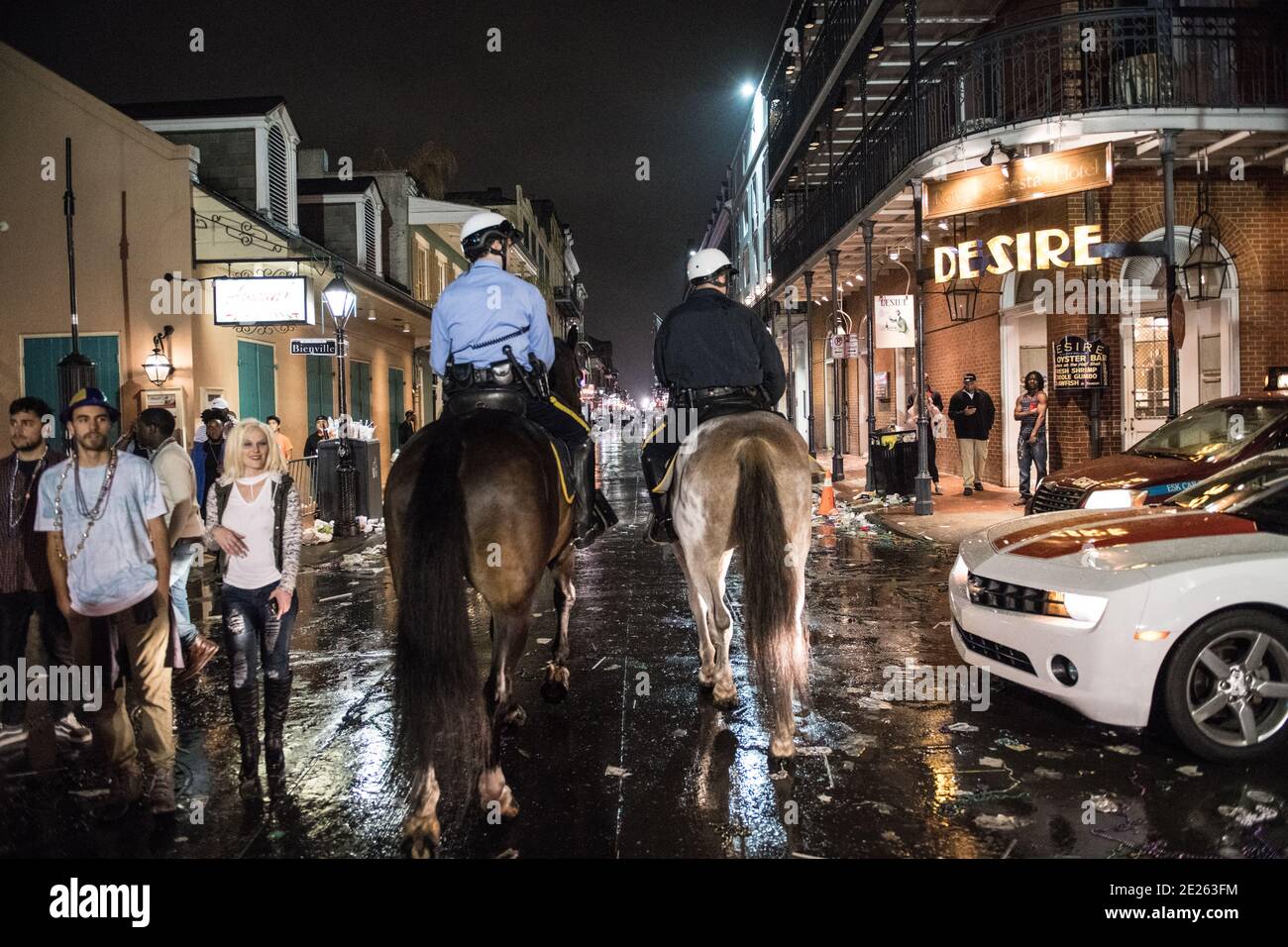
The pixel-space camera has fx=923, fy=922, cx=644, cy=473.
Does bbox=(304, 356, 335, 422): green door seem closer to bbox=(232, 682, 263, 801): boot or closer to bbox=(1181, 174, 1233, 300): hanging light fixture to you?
bbox=(232, 682, 263, 801): boot

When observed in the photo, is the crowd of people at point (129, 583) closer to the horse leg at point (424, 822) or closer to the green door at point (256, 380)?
the horse leg at point (424, 822)

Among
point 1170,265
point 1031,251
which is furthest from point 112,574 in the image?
point 1031,251

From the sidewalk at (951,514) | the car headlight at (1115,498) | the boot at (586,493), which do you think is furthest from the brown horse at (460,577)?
the sidewalk at (951,514)

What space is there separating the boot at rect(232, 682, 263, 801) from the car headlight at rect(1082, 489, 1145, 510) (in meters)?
7.44

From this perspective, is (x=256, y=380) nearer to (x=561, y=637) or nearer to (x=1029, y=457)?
(x=561, y=637)

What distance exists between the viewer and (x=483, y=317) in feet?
16.4

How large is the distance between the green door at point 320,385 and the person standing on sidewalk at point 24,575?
52.4 ft

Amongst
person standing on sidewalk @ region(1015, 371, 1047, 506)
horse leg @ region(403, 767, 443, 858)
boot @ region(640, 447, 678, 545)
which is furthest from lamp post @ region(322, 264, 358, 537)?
horse leg @ region(403, 767, 443, 858)

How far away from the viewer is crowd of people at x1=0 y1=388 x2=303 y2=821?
4512mm

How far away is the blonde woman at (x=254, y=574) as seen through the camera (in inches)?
189

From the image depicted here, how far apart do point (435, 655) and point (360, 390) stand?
21.6 m
